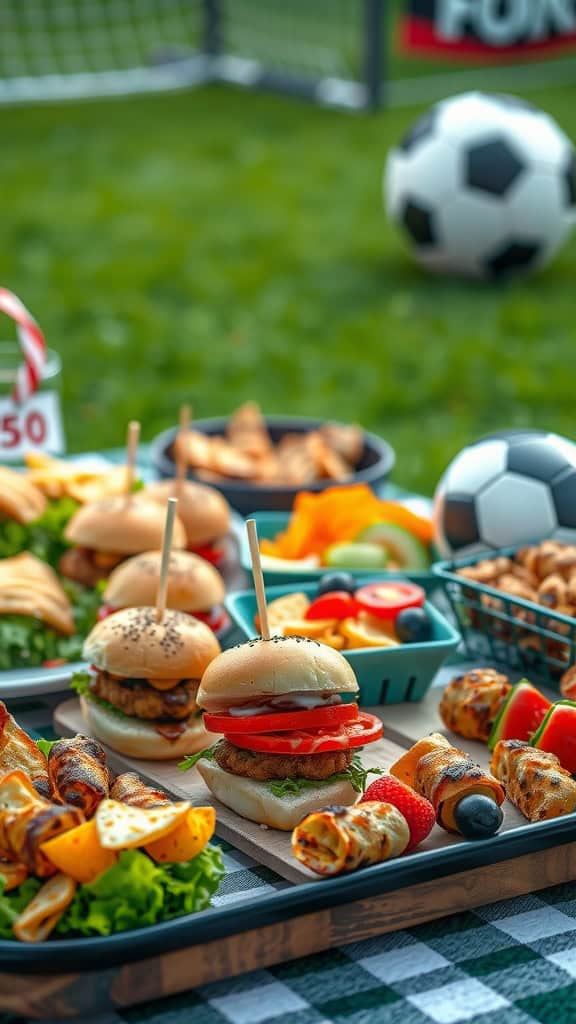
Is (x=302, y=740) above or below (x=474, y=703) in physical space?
above

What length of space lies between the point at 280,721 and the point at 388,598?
0.74 metres

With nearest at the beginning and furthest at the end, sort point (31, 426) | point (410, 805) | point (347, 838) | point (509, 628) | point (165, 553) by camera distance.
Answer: point (347, 838) → point (410, 805) → point (165, 553) → point (509, 628) → point (31, 426)

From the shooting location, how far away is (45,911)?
2.01 m

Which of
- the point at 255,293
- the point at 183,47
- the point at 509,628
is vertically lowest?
the point at 255,293

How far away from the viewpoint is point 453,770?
7.69 feet

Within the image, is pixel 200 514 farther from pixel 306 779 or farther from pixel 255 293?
pixel 255 293

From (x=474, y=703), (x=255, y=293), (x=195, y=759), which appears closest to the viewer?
(x=195, y=759)

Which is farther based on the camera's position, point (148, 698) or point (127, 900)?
point (148, 698)

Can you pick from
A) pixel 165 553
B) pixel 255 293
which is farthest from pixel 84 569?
pixel 255 293

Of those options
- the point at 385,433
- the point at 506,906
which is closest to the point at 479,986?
the point at 506,906

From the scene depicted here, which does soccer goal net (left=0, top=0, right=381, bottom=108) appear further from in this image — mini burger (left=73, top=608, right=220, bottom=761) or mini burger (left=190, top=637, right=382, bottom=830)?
mini burger (left=190, top=637, right=382, bottom=830)

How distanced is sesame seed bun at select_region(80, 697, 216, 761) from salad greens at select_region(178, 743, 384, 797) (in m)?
0.17

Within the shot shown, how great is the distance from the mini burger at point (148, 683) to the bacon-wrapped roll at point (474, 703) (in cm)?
42

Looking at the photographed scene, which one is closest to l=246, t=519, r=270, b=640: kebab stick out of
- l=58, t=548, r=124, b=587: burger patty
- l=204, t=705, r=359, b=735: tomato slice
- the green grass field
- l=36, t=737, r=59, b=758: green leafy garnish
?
l=204, t=705, r=359, b=735: tomato slice
